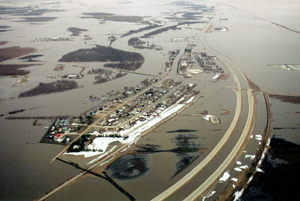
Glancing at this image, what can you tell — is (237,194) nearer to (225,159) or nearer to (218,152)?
(225,159)

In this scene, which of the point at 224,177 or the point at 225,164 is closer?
the point at 224,177

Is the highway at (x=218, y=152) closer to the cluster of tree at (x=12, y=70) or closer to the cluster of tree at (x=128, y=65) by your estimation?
the cluster of tree at (x=128, y=65)

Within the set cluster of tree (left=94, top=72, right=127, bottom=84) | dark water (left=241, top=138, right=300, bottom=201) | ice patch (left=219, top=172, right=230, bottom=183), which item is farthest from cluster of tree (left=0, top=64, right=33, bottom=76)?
dark water (left=241, top=138, right=300, bottom=201)

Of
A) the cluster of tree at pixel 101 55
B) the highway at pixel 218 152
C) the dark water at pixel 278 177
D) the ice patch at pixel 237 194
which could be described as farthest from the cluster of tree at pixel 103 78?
the ice patch at pixel 237 194

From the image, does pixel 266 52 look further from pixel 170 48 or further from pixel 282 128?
pixel 282 128

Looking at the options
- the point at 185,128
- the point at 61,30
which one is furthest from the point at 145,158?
the point at 61,30

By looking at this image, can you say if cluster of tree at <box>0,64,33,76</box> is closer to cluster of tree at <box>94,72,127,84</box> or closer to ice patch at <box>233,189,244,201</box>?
cluster of tree at <box>94,72,127,84</box>

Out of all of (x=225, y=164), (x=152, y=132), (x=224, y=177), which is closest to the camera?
(x=224, y=177)

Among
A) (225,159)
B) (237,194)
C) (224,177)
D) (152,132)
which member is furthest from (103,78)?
(237,194)
